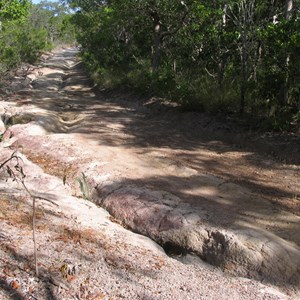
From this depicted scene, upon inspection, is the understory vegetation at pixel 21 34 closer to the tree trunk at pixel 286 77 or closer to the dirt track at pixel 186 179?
the dirt track at pixel 186 179

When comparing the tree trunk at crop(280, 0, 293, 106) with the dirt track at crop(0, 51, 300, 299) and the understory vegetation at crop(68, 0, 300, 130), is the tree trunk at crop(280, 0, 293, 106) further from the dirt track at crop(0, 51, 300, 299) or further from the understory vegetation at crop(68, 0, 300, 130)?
the dirt track at crop(0, 51, 300, 299)

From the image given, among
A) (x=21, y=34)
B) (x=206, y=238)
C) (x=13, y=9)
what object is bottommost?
(x=206, y=238)

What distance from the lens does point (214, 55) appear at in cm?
1186

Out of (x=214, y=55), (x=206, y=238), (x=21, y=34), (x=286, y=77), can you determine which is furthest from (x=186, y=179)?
(x=21, y=34)

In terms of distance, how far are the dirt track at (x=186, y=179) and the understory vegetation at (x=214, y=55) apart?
731 mm

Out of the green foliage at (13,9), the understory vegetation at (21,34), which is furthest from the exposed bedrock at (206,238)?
the green foliage at (13,9)

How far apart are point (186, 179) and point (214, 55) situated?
6448mm

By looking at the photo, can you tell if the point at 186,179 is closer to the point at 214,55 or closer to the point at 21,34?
the point at 214,55

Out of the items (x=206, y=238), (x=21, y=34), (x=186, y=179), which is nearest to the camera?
(x=206, y=238)

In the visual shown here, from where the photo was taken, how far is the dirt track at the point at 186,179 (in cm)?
436

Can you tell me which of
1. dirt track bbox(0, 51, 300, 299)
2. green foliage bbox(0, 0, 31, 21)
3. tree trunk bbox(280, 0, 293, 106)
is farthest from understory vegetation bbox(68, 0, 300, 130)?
green foliage bbox(0, 0, 31, 21)

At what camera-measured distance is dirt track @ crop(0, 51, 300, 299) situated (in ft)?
14.3

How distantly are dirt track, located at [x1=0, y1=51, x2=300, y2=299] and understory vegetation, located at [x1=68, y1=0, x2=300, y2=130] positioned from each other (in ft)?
2.40

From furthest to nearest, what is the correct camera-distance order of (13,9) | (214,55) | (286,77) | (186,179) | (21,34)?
(21,34), (13,9), (214,55), (286,77), (186,179)
